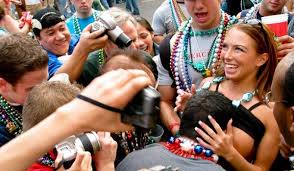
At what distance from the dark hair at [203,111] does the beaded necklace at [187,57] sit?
1.90ft

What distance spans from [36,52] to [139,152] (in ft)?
2.60

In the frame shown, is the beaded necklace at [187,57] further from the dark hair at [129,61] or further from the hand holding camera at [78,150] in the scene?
the hand holding camera at [78,150]

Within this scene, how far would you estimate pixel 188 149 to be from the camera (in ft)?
5.85

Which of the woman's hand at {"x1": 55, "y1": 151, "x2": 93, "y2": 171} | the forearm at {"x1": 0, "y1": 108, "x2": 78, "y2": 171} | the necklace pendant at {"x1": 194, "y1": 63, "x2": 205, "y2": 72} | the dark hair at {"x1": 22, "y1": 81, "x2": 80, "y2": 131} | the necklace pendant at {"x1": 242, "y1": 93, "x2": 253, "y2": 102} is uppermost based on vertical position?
the forearm at {"x1": 0, "y1": 108, "x2": 78, "y2": 171}

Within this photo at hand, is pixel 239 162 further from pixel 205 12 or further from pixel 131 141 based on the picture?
pixel 205 12

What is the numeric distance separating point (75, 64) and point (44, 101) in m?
0.85

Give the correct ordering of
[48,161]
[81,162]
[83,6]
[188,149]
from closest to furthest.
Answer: [81,162]
[48,161]
[188,149]
[83,6]

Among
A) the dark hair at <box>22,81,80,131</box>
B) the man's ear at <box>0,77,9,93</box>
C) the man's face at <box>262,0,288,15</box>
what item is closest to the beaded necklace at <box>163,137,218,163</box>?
the dark hair at <box>22,81,80,131</box>

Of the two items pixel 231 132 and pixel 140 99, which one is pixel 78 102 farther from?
pixel 231 132

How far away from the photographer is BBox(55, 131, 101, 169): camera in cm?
147

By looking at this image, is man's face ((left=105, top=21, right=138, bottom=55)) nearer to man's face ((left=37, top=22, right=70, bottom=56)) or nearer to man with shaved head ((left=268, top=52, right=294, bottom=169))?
man's face ((left=37, top=22, right=70, bottom=56))

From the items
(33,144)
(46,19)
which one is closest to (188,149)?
(33,144)

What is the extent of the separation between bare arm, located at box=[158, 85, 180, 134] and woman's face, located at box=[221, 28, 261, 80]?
465 millimetres

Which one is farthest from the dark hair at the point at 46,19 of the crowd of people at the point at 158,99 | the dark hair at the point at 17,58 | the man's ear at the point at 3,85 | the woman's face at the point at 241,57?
the woman's face at the point at 241,57
